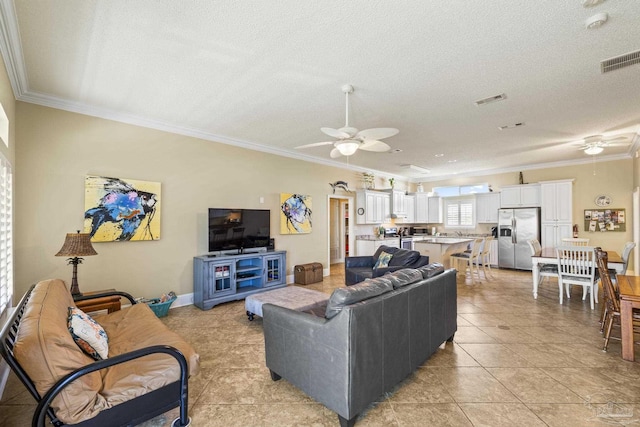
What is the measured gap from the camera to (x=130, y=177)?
3986 mm

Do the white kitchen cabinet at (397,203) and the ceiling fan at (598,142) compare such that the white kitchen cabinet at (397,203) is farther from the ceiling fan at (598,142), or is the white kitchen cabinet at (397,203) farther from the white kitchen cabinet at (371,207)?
the ceiling fan at (598,142)

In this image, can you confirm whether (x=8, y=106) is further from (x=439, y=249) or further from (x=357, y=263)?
(x=439, y=249)

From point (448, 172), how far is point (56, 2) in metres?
8.96

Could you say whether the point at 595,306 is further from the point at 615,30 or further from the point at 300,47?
the point at 300,47

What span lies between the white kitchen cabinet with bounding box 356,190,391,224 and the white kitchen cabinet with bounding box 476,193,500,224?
2.81 m

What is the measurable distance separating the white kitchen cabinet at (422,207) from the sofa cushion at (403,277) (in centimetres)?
700

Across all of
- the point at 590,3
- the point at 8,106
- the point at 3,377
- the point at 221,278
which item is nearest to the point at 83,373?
the point at 3,377

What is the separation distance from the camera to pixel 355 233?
7.71 m

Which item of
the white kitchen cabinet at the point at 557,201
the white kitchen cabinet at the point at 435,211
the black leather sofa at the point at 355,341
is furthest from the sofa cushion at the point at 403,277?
the white kitchen cabinet at the point at 435,211

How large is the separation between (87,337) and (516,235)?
8.84 m

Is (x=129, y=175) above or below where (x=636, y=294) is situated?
above

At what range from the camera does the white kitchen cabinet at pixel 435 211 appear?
361 inches

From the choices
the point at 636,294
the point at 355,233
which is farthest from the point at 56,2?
the point at 355,233

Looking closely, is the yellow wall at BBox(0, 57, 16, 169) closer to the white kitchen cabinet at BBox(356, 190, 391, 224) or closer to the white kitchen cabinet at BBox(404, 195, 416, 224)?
the white kitchen cabinet at BBox(356, 190, 391, 224)
